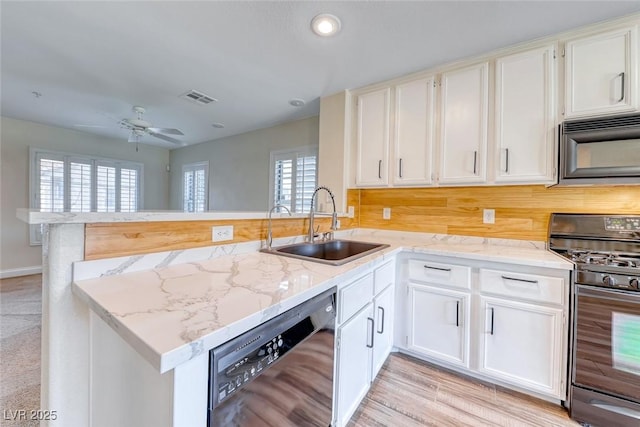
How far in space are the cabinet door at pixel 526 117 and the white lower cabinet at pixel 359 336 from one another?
1.20 m

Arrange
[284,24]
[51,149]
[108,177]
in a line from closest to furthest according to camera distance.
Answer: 1. [284,24]
2. [51,149]
3. [108,177]

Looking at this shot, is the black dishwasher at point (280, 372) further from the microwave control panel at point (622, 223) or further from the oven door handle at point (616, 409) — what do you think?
the microwave control panel at point (622, 223)

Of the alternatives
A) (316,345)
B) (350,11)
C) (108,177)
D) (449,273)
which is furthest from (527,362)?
(108,177)

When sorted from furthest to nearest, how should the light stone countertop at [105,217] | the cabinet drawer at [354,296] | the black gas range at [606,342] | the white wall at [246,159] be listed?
the white wall at [246,159]
the black gas range at [606,342]
the cabinet drawer at [354,296]
the light stone countertop at [105,217]

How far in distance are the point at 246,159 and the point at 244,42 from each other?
283cm

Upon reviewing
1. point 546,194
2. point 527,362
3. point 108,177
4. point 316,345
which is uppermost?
point 108,177

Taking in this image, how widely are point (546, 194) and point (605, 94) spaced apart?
0.73m

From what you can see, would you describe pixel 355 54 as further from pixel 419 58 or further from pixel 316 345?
pixel 316 345

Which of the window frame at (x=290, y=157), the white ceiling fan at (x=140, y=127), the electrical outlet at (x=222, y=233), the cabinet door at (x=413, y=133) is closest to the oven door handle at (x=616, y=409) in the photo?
the cabinet door at (x=413, y=133)

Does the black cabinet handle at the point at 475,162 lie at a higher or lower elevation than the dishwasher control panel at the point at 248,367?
higher

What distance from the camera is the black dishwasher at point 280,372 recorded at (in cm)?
67

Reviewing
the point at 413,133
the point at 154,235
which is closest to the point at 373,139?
the point at 413,133

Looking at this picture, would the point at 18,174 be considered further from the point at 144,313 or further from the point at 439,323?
the point at 439,323

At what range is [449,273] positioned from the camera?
1837mm
